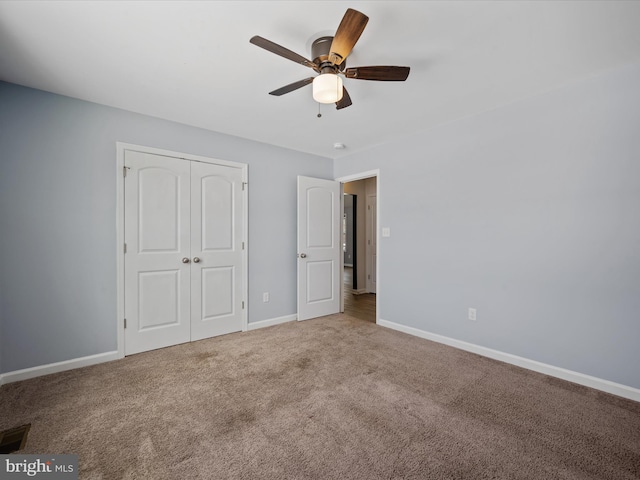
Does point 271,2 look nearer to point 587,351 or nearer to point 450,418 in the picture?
point 450,418

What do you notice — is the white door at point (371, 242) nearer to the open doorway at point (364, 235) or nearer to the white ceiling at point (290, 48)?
the open doorway at point (364, 235)

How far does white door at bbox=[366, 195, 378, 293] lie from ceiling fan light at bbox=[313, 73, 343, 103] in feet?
15.1

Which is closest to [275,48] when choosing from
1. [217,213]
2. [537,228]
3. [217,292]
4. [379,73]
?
[379,73]

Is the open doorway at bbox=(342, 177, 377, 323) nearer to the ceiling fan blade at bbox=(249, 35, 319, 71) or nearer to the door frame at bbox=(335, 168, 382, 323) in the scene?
the door frame at bbox=(335, 168, 382, 323)

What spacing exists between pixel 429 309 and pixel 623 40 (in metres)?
2.72

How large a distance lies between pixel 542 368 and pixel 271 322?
2972 mm

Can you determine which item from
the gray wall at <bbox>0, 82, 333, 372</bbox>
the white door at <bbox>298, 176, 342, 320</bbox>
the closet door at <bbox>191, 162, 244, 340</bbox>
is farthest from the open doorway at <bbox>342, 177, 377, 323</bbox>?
the gray wall at <bbox>0, 82, 333, 372</bbox>

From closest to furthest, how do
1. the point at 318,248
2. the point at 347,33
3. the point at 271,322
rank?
the point at 347,33 → the point at 271,322 → the point at 318,248

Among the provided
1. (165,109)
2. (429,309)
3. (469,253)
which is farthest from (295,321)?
(165,109)

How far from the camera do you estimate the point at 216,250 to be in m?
3.52

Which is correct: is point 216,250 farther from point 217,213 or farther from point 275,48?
point 275,48

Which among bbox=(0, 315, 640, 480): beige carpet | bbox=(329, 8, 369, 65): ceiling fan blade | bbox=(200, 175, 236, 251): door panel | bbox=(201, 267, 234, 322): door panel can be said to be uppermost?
bbox=(329, 8, 369, 65): ceiling fan blade

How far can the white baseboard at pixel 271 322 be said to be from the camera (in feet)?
12.5

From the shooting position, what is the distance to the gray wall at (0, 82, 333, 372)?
95.7 inches
